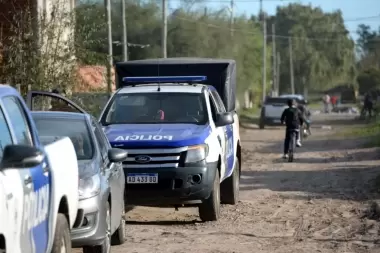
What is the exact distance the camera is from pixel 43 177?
24.8 feet

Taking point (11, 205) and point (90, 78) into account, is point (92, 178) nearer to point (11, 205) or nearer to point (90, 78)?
point (11, 205)

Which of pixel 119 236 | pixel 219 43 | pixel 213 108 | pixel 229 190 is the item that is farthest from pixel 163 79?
pixel 219 43

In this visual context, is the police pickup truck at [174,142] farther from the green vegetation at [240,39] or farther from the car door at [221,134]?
the green vegetation at [240,39]

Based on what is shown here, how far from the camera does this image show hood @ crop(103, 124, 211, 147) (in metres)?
13.9

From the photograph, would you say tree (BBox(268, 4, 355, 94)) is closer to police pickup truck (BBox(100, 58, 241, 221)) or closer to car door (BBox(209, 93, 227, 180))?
police pickup truck (BBox(100, 58, 241, 221))

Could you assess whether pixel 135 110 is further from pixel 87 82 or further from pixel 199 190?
pixel 87 82

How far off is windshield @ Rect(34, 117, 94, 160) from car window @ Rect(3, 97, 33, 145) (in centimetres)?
287

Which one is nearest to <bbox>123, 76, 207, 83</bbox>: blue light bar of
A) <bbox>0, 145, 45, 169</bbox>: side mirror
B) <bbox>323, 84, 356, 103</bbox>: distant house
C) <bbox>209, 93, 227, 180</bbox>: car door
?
<bbox>209, 93, 227, 180</bbox>: car door

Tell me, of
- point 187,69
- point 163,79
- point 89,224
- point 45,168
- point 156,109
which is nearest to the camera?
point 45,168

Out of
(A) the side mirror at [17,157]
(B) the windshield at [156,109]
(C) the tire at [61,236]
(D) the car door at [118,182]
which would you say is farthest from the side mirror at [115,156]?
(A) the side mirror at [17,157]

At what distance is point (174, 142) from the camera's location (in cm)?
1392

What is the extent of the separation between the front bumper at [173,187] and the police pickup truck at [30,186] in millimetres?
5150

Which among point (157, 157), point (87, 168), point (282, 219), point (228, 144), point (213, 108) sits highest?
point (213, 108)

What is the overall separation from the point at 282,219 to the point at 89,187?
5469mm
